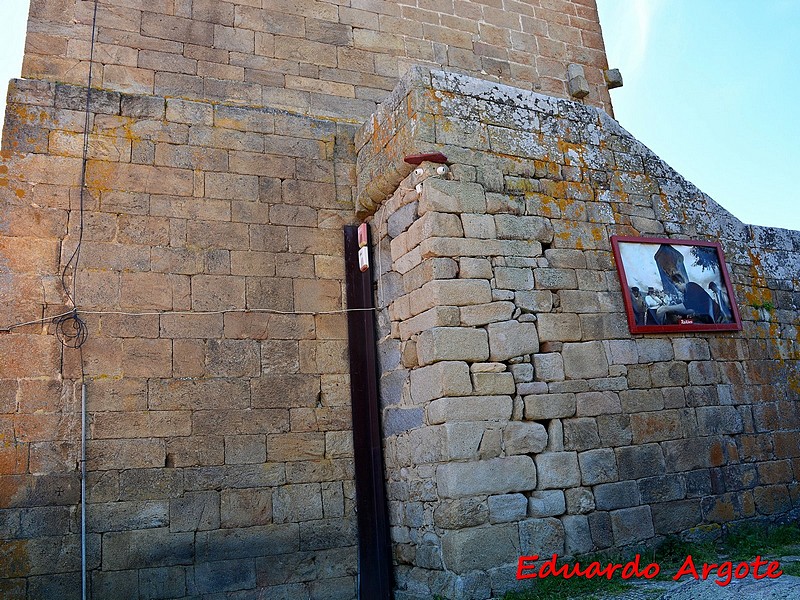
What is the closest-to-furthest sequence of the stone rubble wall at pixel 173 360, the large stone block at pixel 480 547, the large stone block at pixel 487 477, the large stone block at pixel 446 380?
the large stone block at pixel 480 547
the large stone block at pixel 487 477
the large stone block at pixel 446 380
the stone rubble wall at pixel 173 360

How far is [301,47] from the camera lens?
6453 millimetres

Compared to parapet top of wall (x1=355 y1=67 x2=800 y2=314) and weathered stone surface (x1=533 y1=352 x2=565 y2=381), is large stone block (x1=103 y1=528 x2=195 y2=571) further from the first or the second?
parapet top of wall (x1=355 y1=67 x2=800 y2=314)

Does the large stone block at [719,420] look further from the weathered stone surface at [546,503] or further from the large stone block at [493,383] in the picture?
the large stone block at [493,383]

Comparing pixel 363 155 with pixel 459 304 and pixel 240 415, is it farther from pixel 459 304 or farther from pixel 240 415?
pixel 240 415

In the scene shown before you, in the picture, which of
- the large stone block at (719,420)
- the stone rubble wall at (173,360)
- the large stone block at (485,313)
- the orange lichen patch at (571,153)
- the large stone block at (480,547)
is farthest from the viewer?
the orange lichen patch at (571,153)

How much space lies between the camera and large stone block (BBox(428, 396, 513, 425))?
461 centimetres

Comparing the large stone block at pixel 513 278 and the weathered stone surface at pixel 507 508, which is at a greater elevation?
the large stone block at pixel 513 278

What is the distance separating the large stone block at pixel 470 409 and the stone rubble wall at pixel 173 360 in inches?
43.8

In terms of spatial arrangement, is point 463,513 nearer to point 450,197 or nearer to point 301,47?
point 450,197

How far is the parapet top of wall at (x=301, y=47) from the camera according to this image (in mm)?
5766

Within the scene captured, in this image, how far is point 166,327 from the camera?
17.1 ft

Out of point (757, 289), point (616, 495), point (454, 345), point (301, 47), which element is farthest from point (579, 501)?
point (301, 47)

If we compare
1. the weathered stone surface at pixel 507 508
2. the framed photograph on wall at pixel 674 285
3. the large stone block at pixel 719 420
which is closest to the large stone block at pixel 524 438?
the weathered stone surface at pixel 507 508

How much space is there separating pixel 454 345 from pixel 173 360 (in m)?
2.07
